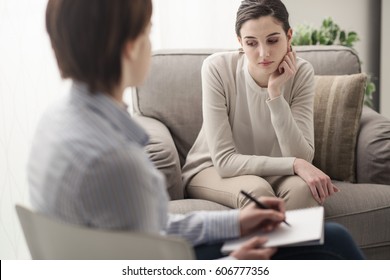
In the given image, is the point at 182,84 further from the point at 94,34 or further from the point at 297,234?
the point at 94,34

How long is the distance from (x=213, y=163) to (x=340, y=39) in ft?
4.40

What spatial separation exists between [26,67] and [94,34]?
1591 millimetres

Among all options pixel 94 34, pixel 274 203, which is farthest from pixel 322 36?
pixel 94 34

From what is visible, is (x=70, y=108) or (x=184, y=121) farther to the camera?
(x=184, y=121)

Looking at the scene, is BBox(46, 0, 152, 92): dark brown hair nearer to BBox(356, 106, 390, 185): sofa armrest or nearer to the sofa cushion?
the sofa cushion

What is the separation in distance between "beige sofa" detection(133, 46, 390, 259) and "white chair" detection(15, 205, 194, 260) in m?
0.88

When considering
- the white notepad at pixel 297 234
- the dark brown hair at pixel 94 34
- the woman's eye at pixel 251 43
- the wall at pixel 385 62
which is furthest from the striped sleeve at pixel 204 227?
the wall at pixel 385 62

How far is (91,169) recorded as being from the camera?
81 centimetres

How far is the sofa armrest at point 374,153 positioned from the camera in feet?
6.59

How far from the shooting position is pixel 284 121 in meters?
1.82

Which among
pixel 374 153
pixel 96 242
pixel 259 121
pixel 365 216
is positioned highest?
pixel 96 242

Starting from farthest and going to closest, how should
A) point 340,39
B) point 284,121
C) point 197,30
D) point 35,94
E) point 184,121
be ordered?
point 340,39 < point 197,30 < point 35,94 < point 184,121 < point 284,121
